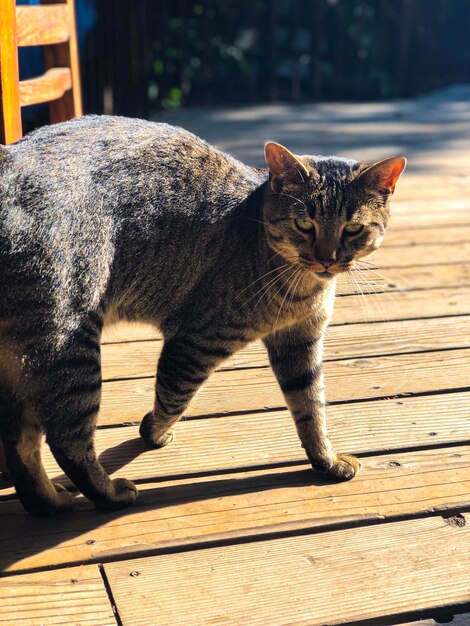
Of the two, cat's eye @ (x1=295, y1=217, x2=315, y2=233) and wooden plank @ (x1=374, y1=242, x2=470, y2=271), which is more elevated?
cat's eye @ (x1=295, y1=217, x2=315, y2=233)

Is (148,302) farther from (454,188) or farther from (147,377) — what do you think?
(454,188)

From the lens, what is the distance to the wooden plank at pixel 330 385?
8.76 feet

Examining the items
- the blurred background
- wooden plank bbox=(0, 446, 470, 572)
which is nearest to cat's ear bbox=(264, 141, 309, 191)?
wooden plank bbox=(0, 446, 470, 572)

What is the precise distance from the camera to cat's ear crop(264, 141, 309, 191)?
235 centimetres

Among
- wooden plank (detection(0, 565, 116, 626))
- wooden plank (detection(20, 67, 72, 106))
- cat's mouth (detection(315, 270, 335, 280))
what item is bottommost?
wooden plank (detection(0, 565, 116, 626))

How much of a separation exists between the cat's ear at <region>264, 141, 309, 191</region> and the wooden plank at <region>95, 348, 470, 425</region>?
0.72 metres

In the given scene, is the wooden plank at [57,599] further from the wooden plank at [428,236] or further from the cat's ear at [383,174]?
the wooden plank at [428,236]

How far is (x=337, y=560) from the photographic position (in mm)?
1942

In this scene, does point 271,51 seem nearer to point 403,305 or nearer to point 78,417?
point 403,305

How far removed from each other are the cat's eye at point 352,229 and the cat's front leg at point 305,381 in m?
0.29

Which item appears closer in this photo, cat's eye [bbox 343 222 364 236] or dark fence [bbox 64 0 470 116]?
cat's eye [bbox 343 222 364 236]

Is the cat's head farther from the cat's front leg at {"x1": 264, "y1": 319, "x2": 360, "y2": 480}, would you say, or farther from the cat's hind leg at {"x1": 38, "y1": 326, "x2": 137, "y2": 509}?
the cat's hind leg at {"x1": 38, "y1": 326, "x2": 137, "y2": 509}

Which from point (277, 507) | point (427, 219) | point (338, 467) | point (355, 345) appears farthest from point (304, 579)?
point (427, 219)

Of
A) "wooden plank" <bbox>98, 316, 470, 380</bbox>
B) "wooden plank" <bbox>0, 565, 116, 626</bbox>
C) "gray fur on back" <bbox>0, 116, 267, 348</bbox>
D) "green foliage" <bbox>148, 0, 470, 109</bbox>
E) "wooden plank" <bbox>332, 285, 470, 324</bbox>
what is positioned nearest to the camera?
"wooden plank" <bbox>0, 565, 116, 626</bbox>
